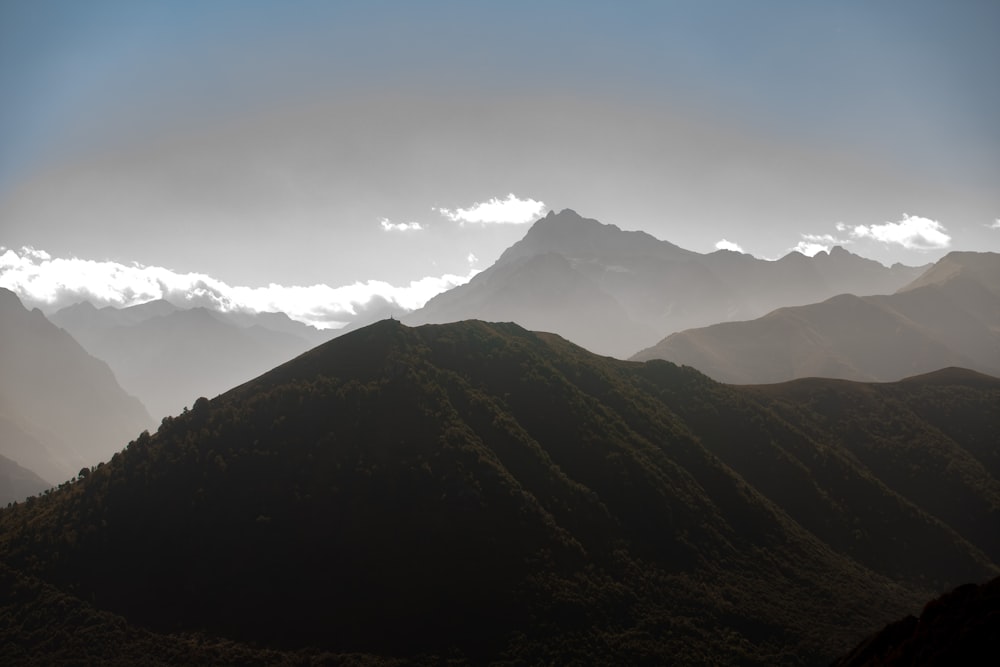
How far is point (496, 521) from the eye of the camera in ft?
283

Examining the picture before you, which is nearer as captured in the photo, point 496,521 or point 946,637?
point 946,637

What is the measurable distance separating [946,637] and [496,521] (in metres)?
53.8

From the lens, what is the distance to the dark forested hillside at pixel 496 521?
75.8 metres

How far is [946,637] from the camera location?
49.4 metres

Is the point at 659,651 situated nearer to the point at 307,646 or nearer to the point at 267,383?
the point at 307,646

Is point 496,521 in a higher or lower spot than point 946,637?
higher

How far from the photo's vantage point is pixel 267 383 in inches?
4405

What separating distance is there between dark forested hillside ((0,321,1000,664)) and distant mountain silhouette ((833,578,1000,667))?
18984 millimetres

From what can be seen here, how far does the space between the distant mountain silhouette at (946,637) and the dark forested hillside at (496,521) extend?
19.0 metres

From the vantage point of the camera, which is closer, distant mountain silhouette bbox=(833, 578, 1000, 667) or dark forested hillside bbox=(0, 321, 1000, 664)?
distant mountain silhouette bbox=(833, 578, 1000, 667)

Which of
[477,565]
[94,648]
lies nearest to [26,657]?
[94,648]

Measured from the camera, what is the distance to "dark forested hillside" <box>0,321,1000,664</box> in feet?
249

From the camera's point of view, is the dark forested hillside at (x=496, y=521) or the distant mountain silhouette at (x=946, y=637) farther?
the dark forested hillside at (x=496, y=521)

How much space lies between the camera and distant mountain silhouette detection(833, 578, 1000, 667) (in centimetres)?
4519
